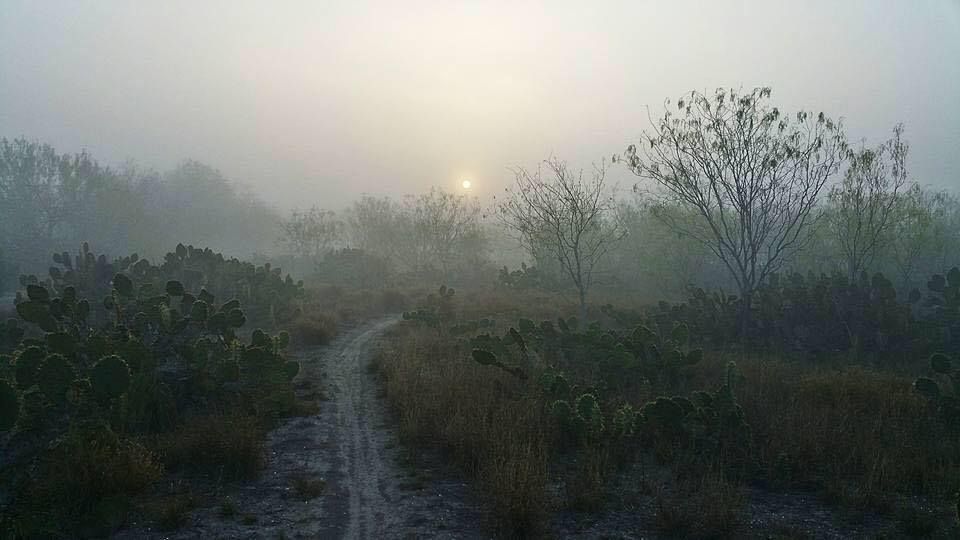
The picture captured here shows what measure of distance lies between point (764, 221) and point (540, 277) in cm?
1622

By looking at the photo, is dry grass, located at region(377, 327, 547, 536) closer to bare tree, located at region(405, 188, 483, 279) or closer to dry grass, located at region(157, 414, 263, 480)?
dry grass, located at region(157, 414, 263, 480)

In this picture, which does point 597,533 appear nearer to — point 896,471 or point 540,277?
point 896,471

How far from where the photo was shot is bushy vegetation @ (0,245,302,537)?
5.27m

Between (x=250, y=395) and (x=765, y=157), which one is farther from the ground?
(x=765, y=157)

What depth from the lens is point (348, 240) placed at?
6369cm

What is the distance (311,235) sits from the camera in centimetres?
5112

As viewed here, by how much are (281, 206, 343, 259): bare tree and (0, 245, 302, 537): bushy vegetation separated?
39517 millimetres

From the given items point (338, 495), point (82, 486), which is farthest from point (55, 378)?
point (338, 495)

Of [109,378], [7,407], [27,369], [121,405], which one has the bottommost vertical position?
[121,405]

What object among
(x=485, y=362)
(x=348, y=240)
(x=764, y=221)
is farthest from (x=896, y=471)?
(x=348, y=240)

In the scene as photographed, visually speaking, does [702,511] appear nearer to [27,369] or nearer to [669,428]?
[669,428]

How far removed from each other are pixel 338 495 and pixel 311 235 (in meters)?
47.4

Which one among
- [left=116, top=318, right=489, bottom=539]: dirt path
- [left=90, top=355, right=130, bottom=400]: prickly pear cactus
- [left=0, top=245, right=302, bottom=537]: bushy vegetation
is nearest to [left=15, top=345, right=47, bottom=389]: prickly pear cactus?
[left=0, top=245, right=302, bottom=537]: bushy vegetation

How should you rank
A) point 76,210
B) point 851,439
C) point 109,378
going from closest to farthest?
point 109,378
point 851,439
point 76,210
